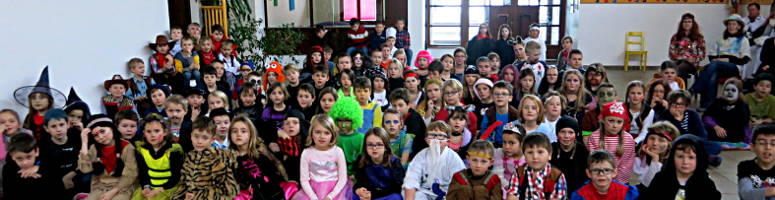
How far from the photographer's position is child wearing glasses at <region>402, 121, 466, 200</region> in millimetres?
3529

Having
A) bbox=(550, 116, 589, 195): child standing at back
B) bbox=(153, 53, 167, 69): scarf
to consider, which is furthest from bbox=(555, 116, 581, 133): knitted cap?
bbox=(153, 53, 167, 69): scarf

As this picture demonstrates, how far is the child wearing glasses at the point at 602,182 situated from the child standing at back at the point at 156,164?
7.76 feet

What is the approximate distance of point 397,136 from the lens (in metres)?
4.03

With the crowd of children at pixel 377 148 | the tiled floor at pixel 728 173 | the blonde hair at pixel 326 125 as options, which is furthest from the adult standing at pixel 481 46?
the blonde hair at pixel 326 125

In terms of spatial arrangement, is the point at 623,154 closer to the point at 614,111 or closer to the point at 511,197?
the point at 614,111

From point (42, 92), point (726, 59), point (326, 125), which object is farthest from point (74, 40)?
point (726, 59)

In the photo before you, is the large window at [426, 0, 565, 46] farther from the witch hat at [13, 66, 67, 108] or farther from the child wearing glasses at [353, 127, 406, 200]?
the child wearing glasses at [353, 127, 406, 200]

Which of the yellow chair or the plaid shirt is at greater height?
the yellow chair

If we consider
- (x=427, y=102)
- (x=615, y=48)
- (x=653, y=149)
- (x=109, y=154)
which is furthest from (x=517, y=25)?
(x=109, y=154)

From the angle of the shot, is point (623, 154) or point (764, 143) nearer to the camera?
point (764, 143)

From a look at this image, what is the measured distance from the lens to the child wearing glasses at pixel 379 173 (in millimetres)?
3551

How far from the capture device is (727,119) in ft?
17.5

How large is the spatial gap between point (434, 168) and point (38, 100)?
3.02 meters

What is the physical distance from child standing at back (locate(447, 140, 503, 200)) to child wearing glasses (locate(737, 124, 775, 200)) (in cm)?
134
